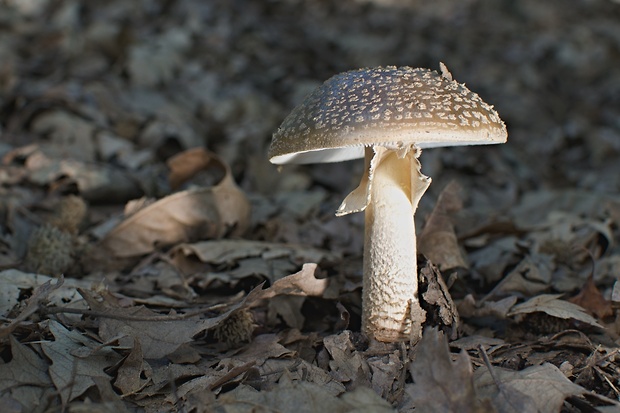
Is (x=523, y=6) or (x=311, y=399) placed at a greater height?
(x=523, y=6)

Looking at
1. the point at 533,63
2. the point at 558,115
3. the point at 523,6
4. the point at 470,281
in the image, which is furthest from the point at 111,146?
the point at 523,6

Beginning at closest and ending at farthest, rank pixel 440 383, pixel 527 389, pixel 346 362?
pixel 440 383
pixel 527 389
pixel 346 362

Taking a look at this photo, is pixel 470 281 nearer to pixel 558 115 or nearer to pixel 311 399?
pixel 311 399

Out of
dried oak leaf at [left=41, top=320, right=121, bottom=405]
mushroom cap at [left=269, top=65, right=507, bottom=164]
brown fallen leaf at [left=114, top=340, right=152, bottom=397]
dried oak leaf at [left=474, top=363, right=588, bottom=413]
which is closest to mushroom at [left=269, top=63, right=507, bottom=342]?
mushroom cap at [left=269, top=65, right=507, bottom=164]

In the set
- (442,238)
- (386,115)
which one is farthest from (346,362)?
(442,238)

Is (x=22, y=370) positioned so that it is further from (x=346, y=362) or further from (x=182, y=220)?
(x=182, y=220)

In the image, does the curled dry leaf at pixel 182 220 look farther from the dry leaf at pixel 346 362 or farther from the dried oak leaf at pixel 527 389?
the dried oak leaf at pixel 527 389
